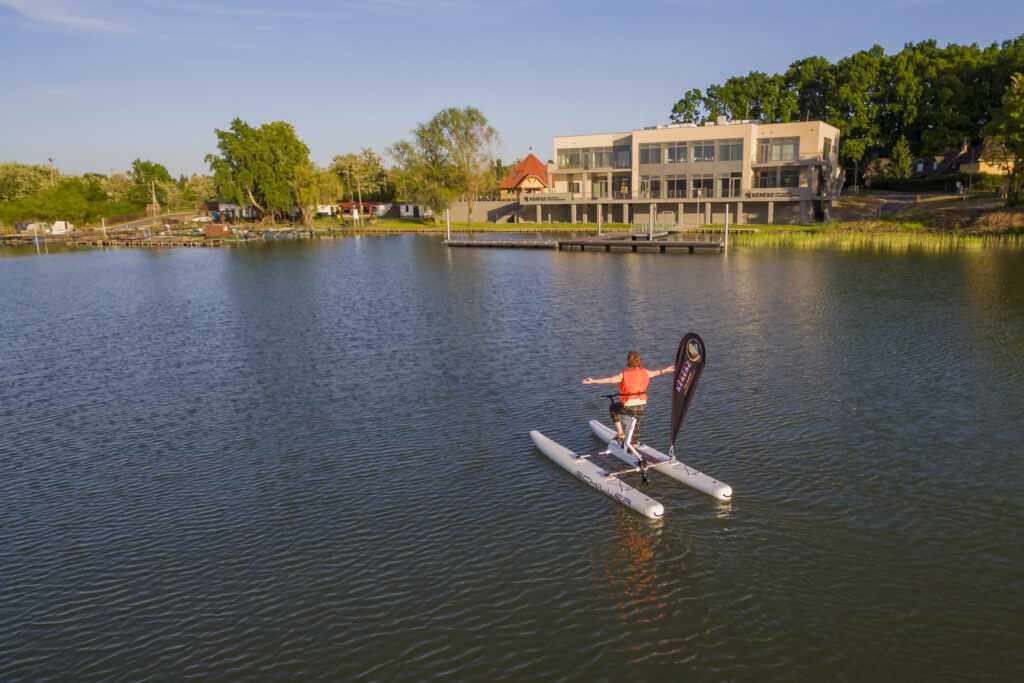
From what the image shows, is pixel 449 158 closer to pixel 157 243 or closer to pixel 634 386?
pixel 157 243

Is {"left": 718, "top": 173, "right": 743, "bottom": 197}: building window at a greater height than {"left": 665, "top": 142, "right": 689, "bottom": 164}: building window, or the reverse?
{"left": 665, "top": 142, "right": 689, "bottom": 164}: building window

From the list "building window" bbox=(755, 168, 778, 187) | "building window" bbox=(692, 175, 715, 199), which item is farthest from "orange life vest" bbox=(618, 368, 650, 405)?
"building window" bbox=(755, 168, 778, 187)

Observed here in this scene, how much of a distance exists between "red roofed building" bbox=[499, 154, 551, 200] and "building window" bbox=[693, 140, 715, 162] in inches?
1082

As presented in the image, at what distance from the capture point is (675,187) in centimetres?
10225

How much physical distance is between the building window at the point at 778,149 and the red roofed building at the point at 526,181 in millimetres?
35924

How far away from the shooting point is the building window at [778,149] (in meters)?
94.8

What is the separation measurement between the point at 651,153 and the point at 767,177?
16712 mm


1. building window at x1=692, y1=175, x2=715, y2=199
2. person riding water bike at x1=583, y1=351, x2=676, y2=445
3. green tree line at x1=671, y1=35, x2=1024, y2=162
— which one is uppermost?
green tree line at x1=671, y1=35, x2=1024, y2=162

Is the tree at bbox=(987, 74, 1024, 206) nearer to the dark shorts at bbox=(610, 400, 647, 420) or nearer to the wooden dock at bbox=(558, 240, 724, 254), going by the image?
the wooden dock at bbox=(558, 240, 724, 254)

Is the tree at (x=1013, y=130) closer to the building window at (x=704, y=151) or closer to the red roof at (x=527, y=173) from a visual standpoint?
the building window at (x=704, y=151)

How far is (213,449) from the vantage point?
19.9m

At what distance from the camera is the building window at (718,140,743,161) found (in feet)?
317

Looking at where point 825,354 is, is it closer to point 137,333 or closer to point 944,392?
point 944,392

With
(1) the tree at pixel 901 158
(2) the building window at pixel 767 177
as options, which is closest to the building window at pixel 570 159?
(2) the building window at pixel 767 177
